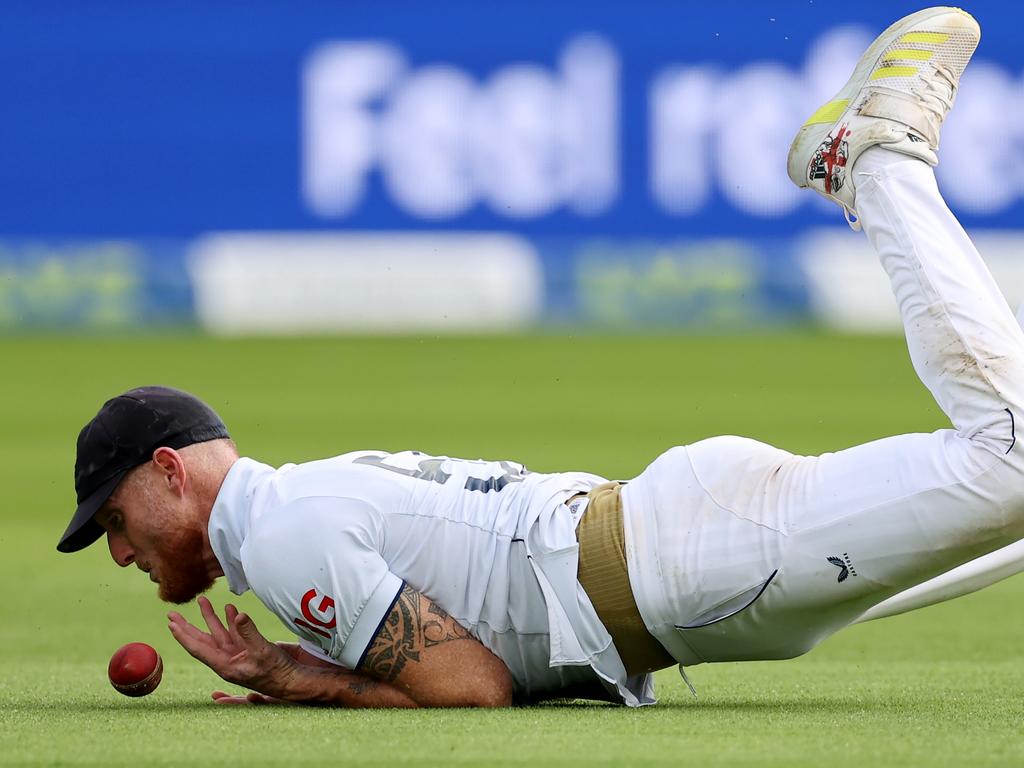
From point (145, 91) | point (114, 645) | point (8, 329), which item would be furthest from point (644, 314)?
point (114, 645)

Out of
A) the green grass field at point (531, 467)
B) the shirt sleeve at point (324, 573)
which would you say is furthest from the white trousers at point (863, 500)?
the shirt sleeve at point (324, 573)

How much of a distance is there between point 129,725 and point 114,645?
216 cm

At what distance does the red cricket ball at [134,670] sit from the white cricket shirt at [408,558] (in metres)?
0.33

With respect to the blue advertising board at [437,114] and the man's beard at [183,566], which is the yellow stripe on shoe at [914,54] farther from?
the blue advertising board at [437,114]

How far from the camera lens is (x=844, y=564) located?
161 inches

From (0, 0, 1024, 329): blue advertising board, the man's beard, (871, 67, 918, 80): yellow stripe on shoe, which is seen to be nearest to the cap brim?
the man's beard

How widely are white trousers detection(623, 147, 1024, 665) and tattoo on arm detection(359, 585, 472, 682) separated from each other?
0.47 meters

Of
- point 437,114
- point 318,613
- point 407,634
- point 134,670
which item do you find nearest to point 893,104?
point 407,634

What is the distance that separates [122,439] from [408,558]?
759 mm

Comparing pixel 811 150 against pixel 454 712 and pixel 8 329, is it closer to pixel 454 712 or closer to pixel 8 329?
pixel 454 712

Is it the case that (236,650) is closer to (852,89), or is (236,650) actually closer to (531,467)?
(852,89)

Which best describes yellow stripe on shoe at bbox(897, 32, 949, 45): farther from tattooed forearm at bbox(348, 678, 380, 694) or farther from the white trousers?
tattooed forearm at bbox(348, 678, 380, 694)

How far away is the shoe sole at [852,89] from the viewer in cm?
459

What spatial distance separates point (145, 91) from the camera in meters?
18.8
